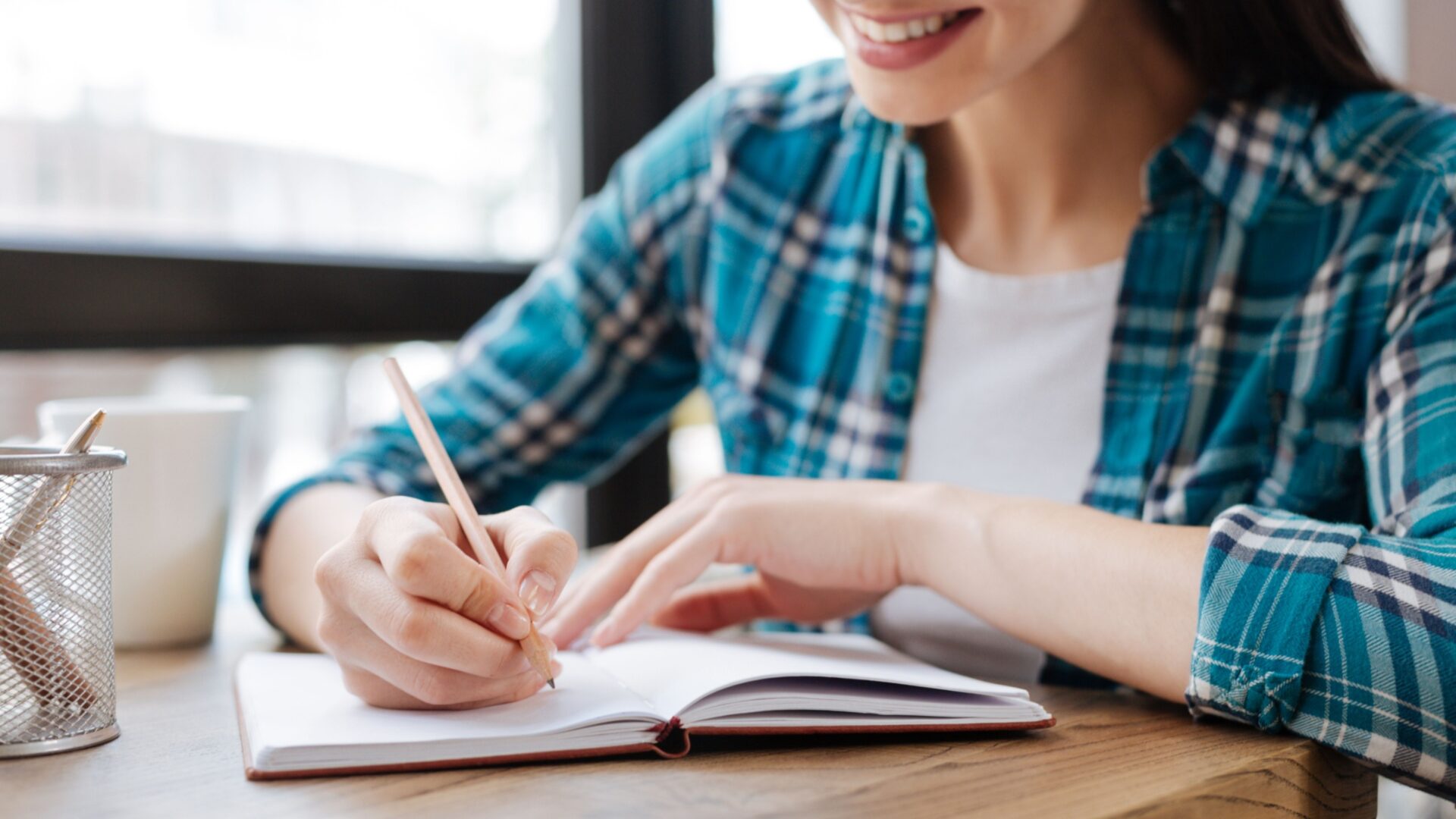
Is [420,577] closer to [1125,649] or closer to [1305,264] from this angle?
[1125,649]

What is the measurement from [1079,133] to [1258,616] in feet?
1.87

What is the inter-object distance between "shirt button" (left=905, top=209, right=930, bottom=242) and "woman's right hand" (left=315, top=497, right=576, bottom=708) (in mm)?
551

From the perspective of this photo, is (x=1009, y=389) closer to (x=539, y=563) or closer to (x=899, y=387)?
(x=899, y=387)

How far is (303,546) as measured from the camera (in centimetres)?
93

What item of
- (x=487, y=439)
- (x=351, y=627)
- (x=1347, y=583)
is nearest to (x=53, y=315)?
(x=487, y=439)

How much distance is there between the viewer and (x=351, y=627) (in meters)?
0.65

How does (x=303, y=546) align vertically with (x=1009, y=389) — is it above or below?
below

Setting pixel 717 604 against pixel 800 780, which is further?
pixel 717 604

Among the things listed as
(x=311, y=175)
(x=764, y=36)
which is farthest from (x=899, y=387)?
(x=764, y=36)

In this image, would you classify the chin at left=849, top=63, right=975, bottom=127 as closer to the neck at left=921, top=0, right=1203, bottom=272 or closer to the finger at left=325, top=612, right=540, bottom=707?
the neck at left=921, top=0, right=1203, bottom=272

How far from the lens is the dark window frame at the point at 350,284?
112 cm

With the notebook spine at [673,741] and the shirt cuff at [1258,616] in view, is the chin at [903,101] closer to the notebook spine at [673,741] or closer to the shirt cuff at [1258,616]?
the shirt cuff at [1258,616]

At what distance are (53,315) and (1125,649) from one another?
965 millimetres

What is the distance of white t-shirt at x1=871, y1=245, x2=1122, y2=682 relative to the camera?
1.01 m
